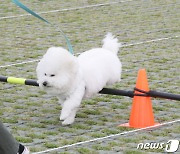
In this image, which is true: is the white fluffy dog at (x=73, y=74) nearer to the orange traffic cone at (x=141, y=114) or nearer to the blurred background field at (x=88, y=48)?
the blurred background field at (x=88, y=48)

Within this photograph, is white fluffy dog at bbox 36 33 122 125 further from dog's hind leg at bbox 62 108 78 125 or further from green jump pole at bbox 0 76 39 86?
green jump pole at bbox 0 76 39 86

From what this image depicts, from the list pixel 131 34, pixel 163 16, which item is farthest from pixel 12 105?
pixel 163 16

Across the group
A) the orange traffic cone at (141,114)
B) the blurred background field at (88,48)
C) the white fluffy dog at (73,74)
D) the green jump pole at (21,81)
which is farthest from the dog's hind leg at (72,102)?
the green jump pole at (21,81)

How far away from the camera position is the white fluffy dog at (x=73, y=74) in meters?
6.85

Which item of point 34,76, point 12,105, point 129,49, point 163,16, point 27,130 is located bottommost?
point 27,130

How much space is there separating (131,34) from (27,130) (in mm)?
6116

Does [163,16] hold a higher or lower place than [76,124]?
higher

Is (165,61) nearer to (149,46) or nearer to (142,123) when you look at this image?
(149,46)

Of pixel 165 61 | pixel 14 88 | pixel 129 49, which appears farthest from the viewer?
pixel 129 49

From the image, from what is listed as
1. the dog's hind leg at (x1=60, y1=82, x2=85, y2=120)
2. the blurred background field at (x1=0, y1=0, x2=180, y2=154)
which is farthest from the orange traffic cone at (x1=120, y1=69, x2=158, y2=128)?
the dog's hind leg at (x1=60, y1=82, x2=85, y2=120)

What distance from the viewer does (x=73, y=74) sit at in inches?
275

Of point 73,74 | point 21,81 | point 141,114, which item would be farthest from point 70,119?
point 21,81

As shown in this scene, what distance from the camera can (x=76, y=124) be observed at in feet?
24.0

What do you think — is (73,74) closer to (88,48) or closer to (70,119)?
(70,119)
